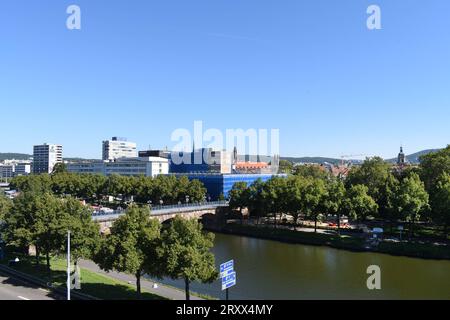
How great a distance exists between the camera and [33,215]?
32156 millimetres

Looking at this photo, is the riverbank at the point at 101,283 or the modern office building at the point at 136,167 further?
the modern office building at the point at 136,167

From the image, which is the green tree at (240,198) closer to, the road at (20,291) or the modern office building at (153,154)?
the road at (20,291)

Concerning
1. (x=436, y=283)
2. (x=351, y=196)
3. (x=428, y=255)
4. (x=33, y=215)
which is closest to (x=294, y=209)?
(x=351, y=196)

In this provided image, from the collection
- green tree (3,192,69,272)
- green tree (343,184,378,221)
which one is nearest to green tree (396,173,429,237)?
green tree (343,184,378,221)

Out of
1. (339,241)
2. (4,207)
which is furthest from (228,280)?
(339,241)

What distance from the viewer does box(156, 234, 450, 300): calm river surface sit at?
104 ft

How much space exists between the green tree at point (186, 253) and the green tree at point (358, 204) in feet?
106

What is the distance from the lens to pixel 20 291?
26.3m

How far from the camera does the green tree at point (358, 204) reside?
173 feet

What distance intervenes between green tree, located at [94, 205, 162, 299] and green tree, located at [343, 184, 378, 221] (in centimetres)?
3288

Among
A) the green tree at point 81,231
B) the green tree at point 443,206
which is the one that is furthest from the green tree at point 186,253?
the green tree at point 443,206

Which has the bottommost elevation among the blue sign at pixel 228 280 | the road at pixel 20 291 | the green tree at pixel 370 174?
the road at pixel 20 291

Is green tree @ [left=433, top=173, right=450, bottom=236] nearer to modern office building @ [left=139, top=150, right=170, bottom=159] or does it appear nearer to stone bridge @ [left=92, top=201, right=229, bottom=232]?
stone bridge @ [left=92, top=201, right=229, bottom=232]
